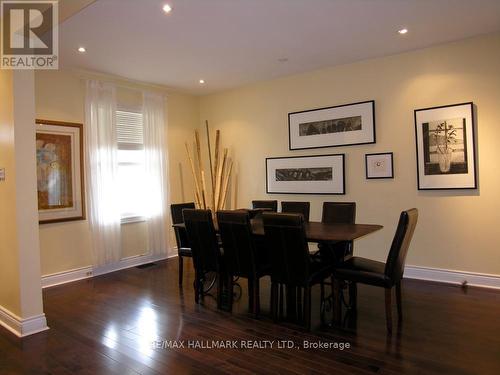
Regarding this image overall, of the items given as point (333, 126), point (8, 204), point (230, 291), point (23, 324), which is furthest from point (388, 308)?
point (8, 204)

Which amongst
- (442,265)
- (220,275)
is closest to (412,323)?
(442,265)

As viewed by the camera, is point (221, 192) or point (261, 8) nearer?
point (261, 8)

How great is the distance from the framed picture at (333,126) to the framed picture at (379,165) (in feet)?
0.74

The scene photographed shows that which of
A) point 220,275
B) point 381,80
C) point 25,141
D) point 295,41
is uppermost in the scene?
point 295,41

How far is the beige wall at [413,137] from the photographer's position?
4.03 metres

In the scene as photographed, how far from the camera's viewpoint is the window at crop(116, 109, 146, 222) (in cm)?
544

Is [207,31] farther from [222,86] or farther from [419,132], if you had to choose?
[419,132]

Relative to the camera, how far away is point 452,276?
4262mm

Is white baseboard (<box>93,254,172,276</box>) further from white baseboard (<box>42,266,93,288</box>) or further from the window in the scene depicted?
the window

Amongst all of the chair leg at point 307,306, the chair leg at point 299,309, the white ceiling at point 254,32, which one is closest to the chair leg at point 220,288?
the chair leg at point 299,309

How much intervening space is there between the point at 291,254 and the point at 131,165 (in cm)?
345

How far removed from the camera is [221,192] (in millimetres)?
6195

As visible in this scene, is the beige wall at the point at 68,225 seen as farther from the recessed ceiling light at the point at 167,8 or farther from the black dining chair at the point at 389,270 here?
the black dining chair at the point at 389,270

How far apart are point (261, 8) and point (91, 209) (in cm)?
346
